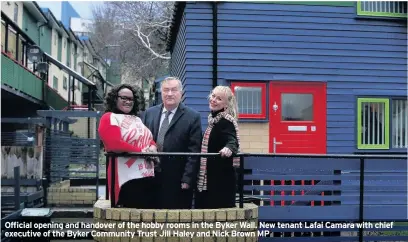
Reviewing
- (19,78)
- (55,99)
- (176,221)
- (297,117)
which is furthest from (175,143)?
(55,99)

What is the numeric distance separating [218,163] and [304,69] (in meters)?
4.68

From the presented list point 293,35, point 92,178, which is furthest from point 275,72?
point 92,178

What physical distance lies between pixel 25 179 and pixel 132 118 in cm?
532

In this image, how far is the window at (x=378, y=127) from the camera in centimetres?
819

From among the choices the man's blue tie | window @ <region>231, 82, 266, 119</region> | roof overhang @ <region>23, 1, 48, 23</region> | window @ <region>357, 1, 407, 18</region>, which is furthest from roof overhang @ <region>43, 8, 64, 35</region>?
the man's blue tie

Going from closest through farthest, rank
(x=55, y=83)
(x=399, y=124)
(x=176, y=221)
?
1. (x=176, y=221)
2. (x=399, y=124)
3. (x=55, y=83)

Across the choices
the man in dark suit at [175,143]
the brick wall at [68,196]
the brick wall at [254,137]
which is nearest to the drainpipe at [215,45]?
the brick wall at [254,137]

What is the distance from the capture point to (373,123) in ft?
27.0

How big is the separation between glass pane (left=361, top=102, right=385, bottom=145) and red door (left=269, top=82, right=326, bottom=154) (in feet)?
2.41

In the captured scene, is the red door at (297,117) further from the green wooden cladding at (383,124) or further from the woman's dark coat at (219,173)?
the woman's dark coat at (219,173)

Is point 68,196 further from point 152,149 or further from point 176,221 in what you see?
point 176,221

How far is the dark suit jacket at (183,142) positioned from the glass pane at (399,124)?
556 centimetres

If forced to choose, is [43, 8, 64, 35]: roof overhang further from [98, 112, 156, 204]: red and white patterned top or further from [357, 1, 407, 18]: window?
A: [98, 112, 156, 204]: red and white patterned top

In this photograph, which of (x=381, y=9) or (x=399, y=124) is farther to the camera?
(x=399, y=124)
